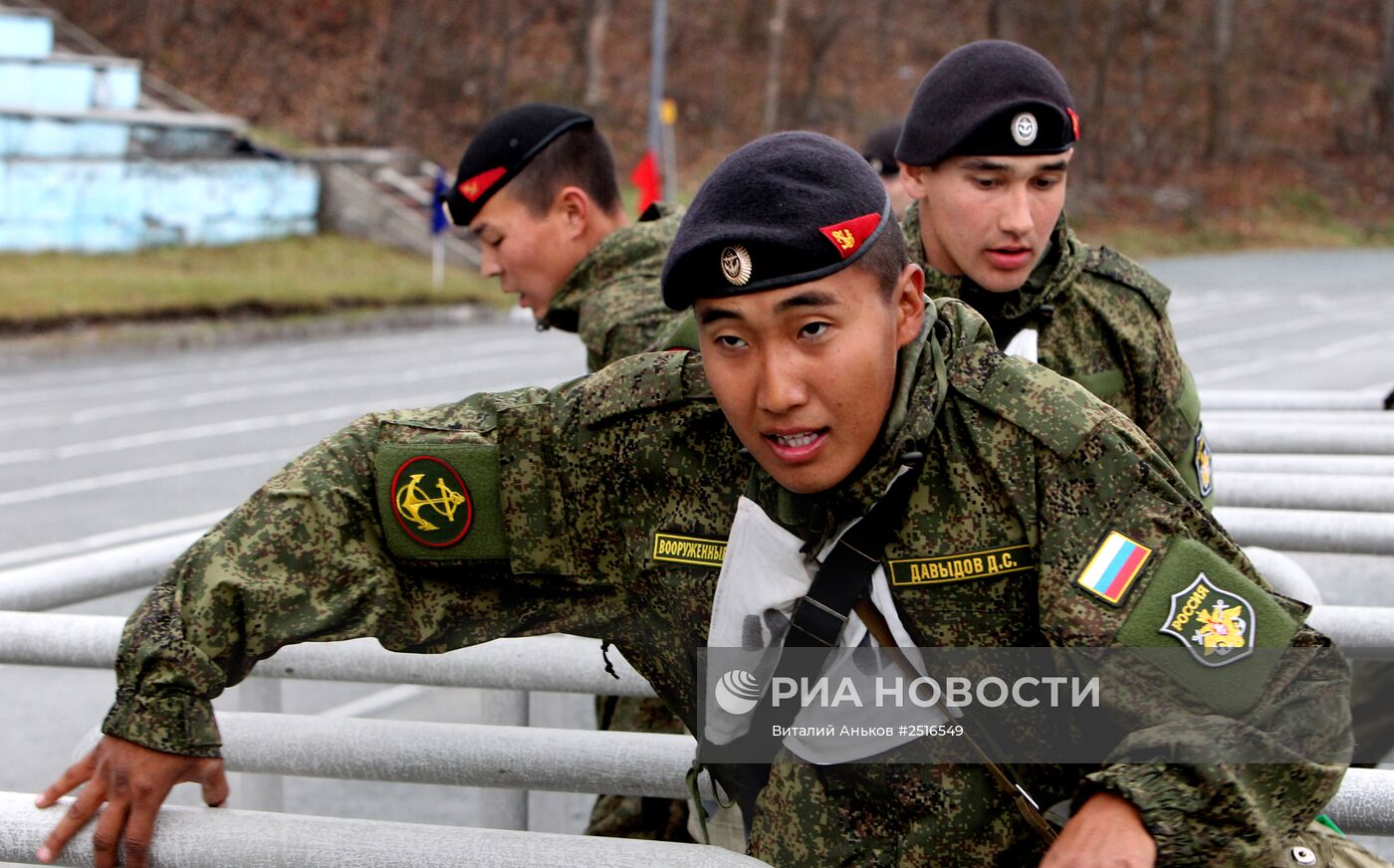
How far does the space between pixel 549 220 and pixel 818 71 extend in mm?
33047

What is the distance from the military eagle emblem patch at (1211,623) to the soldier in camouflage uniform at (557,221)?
6.80 feet

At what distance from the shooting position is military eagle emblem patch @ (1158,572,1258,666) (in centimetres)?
193

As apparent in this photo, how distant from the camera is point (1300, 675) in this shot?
6.40 feet

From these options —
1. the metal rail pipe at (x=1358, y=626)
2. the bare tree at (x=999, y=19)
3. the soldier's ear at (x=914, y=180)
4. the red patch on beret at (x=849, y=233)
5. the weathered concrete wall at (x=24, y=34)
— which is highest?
the red patch on beret at (x=849, y=233)

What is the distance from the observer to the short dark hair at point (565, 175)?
4.23 metres

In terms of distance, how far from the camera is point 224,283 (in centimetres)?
1986

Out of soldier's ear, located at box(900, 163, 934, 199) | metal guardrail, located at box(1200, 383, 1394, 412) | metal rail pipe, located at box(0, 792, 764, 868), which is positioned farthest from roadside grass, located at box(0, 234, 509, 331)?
metal rail pipe, located at box(0, 792, 764, 868)

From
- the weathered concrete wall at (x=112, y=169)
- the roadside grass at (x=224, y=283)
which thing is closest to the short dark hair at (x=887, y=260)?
the roadside grass at (x=224, y=283)

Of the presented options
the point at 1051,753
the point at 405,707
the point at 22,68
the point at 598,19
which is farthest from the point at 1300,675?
the point at 598,19

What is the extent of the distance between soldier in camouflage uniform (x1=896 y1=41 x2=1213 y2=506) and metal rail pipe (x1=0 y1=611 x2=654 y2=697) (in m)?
1.26

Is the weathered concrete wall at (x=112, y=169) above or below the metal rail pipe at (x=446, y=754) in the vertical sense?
below

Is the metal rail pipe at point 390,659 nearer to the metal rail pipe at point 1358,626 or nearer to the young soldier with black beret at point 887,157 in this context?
the metal rail pipe at point 1358,626

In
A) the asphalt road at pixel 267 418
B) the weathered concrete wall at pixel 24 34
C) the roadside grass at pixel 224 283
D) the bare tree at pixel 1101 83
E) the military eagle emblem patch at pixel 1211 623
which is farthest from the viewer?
the bare tree at pixel 1101 83

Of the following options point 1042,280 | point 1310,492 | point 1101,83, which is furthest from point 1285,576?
point 1101,83
